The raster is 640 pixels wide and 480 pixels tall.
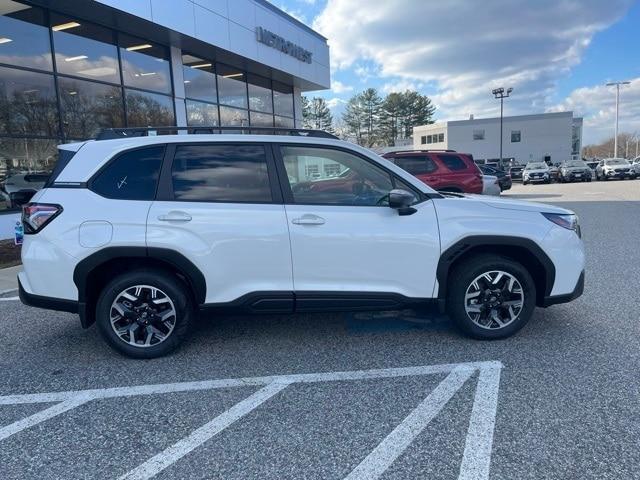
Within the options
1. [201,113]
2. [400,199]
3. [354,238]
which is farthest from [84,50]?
[400,199]

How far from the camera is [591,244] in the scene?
8.46m

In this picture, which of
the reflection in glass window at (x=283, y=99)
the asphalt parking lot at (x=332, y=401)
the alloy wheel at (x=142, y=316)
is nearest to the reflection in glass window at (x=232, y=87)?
the reflection in glass window at (x=283, y=99)

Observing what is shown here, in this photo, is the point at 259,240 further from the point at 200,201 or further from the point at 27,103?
the point at 27,103

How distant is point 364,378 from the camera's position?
344cm

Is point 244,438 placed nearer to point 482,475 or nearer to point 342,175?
point 482,475

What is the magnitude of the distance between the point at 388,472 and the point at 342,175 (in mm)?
2350

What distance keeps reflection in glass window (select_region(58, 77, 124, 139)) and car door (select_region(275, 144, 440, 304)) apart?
9.52m

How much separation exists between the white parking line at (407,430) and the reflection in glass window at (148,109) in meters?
12.0

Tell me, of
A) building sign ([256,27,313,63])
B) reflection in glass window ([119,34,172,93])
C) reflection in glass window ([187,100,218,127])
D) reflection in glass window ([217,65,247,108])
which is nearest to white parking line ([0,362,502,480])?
reflection in glass window ([119,34,172,93])

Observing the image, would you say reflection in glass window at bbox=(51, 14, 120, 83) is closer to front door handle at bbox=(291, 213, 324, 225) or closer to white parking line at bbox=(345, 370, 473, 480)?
front door handle at bbox=(291, 213, 324, 225)

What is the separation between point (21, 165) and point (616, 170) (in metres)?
35.4

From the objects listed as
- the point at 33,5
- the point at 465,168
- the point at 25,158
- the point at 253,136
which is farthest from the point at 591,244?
the point at 33,5

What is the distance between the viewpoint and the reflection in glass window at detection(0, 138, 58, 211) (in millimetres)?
9820

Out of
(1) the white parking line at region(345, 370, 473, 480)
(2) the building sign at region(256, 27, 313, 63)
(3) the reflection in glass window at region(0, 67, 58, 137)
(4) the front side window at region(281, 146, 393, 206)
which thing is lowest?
(1) the white parking line at region(345, 370, 473, 480)
